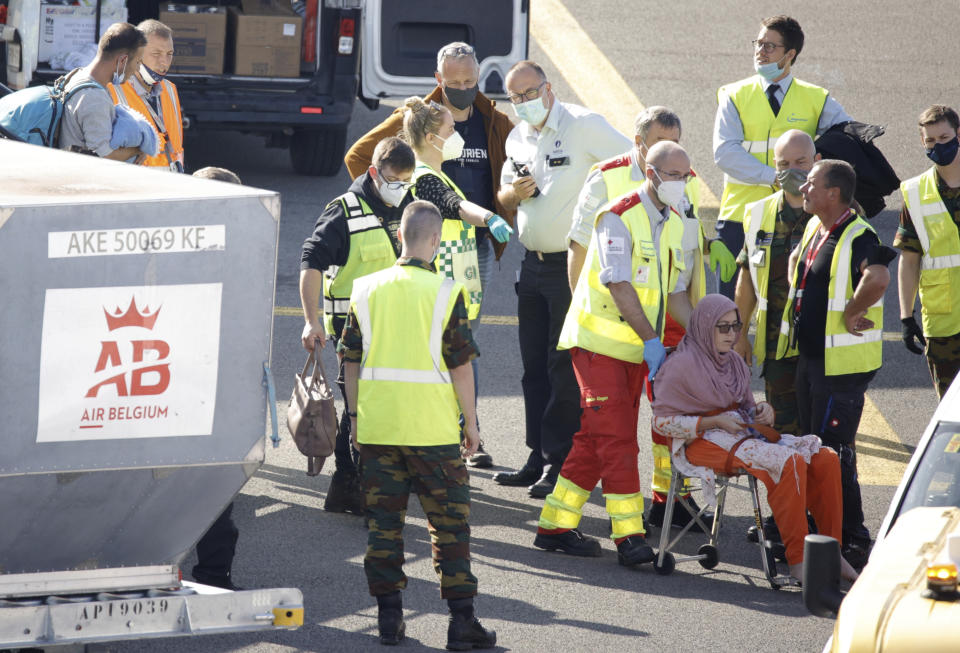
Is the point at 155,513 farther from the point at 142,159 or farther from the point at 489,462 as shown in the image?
the point at 489,462

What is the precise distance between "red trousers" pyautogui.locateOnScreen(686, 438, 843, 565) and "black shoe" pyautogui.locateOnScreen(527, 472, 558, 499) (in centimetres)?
124

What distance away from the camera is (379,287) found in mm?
5527

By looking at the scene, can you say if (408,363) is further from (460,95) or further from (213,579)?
(460,95)

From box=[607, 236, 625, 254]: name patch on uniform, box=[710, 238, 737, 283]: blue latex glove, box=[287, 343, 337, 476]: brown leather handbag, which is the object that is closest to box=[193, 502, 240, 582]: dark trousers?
box=[287, 343, 337, 476]: brown leather handbag

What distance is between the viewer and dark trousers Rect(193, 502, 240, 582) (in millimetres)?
5789

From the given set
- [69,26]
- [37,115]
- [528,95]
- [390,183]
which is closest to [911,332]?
[528,95]

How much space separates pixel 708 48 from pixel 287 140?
590cm

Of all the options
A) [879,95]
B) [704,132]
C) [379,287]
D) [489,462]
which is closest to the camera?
[379,287]

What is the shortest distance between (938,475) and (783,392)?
8.14 ft

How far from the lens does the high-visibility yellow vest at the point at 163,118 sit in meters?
7.52

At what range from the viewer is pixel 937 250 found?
299 inches

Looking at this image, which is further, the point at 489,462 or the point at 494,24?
the point at 494,24

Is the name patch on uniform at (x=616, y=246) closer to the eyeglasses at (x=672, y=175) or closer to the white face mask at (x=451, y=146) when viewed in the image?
the eyeglasses at (x=672, y=175)

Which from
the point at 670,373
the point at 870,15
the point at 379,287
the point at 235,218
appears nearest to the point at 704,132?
the point at 870,15
